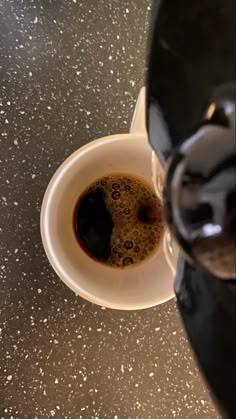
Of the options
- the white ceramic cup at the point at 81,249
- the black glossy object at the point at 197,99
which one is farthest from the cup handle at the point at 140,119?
the black glossy object at the point at 197,99

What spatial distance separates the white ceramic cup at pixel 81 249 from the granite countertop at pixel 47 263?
0.05 meters

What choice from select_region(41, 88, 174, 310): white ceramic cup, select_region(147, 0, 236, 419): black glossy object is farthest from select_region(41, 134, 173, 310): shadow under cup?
select_region(147, 0, 236, 419): black glossy object

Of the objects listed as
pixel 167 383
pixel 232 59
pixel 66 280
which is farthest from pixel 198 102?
pixel 167 383

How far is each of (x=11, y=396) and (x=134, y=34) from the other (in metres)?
0.32

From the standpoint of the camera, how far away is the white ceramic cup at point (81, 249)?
0.51 meters

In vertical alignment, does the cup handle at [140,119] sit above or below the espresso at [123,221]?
above

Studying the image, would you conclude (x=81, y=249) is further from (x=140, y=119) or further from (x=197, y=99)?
(x=197, y=99)

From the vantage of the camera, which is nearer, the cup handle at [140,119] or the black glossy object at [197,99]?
the black glossy object at [197,99]

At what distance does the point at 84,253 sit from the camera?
1.77 feet

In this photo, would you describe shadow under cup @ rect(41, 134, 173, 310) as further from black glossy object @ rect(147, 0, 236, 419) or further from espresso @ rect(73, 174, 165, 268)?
black glossy object @ rect(147, 0, 236, 419)

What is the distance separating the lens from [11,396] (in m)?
0.57

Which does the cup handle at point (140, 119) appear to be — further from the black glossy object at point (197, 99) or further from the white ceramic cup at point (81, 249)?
the black glossy object at point (197, 99)

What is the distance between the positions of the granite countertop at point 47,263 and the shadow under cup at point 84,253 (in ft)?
0.17

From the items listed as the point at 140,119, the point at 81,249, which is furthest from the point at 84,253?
the point at 140,119
